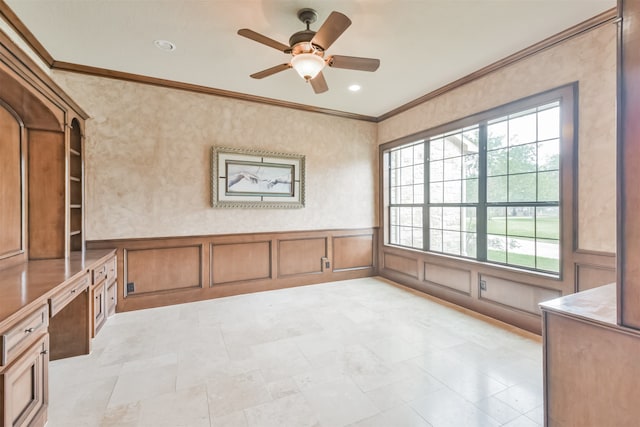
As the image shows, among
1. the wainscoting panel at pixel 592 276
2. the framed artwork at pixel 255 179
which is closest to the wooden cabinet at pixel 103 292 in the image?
the framed artwork at pixel 255 179

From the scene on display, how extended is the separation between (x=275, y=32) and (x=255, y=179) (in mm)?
2100

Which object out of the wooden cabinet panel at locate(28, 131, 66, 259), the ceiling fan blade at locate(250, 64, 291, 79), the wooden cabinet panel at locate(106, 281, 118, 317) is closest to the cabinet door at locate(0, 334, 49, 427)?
the wooden cabinet panel at locate(28, 131, 66, 259)

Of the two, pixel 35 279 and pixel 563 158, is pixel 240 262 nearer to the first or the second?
pixel 35 279

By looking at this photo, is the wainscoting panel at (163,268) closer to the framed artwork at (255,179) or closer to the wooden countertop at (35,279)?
the wooden countertop at (35,279)

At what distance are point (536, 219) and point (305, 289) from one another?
317 centimetres

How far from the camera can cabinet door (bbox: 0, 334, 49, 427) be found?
136 cm

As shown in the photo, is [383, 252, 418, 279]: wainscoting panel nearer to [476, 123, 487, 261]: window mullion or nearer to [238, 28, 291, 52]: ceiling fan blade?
[476, 123, 487, 261]: window mullion

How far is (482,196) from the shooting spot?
11.8 feet

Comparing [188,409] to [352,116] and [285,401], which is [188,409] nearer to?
[285,401]

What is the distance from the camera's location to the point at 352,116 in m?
5.09

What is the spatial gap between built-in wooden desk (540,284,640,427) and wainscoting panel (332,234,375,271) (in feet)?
12.0

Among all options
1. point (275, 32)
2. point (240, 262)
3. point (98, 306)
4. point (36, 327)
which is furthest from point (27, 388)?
point (275, 32)

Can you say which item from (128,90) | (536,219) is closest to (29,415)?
(128,90)

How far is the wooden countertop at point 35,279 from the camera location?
5.08ft
